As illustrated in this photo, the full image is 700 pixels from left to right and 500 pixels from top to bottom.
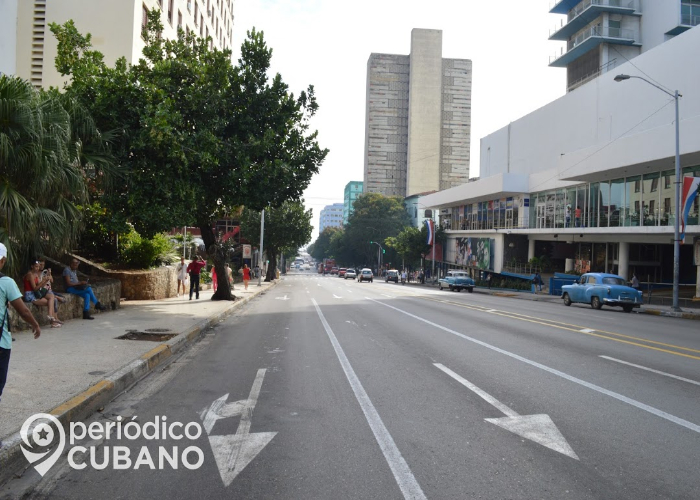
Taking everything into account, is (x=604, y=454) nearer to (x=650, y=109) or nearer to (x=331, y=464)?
(x=331, y=464)

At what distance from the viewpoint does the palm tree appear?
10.3 m

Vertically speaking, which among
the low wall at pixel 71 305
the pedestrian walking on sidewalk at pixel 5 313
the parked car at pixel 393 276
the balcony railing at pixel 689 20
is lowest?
the parked car at pixel 393 276

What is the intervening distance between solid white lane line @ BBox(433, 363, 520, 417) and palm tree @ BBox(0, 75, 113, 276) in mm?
8585

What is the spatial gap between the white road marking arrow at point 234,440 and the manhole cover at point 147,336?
4.66 m

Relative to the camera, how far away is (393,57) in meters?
128

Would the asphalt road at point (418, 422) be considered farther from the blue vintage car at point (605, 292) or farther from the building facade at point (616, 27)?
the building facade at point (616, 27)

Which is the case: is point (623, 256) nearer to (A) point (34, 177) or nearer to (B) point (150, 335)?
(B) point (150, 335)

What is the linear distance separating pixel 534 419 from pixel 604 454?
107 cm

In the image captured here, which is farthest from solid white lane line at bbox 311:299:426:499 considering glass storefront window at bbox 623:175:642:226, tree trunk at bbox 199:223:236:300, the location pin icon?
glass storefront window at bbox 623:175:642:226

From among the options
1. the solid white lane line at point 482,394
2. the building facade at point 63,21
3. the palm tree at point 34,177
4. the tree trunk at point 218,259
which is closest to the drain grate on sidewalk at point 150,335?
the palm tree at point 34,177

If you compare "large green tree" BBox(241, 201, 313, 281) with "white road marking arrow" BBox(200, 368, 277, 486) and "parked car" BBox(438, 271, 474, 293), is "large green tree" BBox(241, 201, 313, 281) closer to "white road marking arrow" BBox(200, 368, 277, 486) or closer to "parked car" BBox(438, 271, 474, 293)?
"parked car" BBox(438, 271, 474, 293)

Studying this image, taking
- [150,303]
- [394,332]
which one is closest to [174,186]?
[150,303]

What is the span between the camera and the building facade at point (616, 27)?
5216cm

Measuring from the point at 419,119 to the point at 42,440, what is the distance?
402 feet
